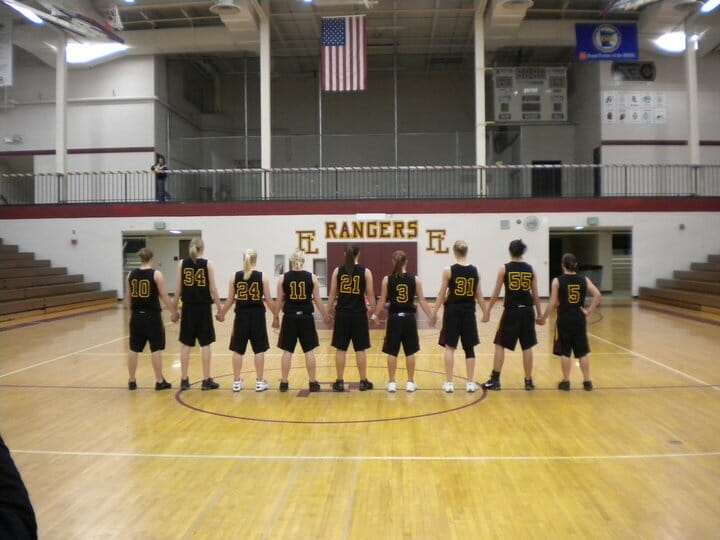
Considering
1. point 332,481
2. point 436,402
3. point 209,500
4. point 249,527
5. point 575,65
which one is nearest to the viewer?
point 249,527

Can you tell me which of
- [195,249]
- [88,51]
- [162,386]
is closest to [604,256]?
[195,249]

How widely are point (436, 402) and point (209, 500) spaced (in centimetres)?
322

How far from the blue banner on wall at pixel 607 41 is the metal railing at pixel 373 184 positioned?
3.70 m

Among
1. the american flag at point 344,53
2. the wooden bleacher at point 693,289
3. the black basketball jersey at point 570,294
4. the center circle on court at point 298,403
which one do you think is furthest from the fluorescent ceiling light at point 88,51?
the wooden bleacher at point 693,289

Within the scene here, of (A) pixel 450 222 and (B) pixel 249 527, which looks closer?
(B) pixel 249 527

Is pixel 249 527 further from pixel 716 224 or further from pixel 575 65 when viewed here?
pixel 575 65

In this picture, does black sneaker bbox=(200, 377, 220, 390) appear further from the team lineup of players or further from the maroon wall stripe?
the maroon wall stripe

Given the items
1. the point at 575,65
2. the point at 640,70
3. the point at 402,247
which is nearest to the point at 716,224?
the point at 640,70

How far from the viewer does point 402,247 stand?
1997cm

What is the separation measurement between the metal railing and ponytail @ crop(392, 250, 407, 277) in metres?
13.9

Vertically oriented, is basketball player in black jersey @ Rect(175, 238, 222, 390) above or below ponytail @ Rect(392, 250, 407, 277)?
below

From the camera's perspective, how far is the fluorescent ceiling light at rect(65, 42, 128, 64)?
21.2 meters

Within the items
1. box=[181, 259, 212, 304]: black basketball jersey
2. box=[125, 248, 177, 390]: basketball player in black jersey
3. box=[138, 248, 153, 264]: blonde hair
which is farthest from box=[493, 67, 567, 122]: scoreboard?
box=[125, 248, 177, 390]: basketball player in black jersey

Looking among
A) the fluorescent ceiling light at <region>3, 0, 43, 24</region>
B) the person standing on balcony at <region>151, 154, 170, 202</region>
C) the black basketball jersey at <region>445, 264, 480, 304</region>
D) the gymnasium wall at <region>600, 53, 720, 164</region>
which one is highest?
the fluorescent ceiling light at <region>3, 0, 43, 24</region>
